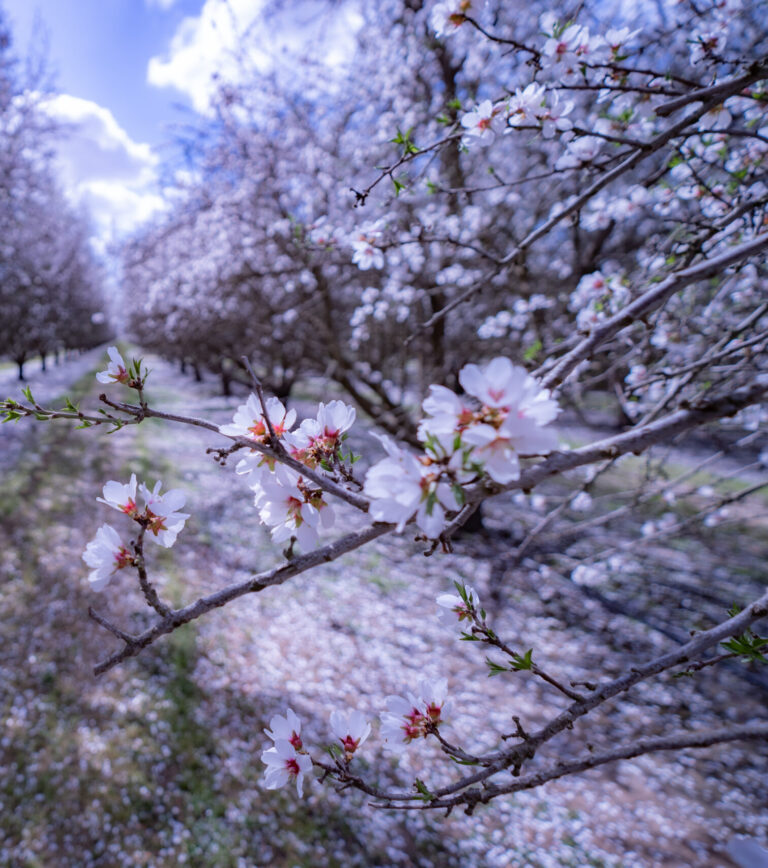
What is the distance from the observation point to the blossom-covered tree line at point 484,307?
73 centimetres

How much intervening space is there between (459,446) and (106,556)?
2.29 feet

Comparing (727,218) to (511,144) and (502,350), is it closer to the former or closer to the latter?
(502,350)

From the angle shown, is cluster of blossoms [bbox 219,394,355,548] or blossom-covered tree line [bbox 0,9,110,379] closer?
cluster of blossoms [bbox 219,394,355,548]

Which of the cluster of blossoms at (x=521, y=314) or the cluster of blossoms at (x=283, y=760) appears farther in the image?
the cluster of blossoms at (x=521, y=314)

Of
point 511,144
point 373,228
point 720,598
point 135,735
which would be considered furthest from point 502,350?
point 135,735

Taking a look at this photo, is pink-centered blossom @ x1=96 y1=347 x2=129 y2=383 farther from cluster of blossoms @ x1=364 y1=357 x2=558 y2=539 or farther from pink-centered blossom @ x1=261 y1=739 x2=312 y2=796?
pink-centered blossom @ x1=261 y1=739 x2=312 y2=796

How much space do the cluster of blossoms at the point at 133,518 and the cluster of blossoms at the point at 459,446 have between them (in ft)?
1.57

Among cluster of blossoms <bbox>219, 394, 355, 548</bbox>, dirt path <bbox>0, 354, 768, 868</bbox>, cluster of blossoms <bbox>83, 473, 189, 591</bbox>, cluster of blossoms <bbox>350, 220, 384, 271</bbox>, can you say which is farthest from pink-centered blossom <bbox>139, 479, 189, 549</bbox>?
dirt path <bbox>0, 354, 768, 868</bbox>

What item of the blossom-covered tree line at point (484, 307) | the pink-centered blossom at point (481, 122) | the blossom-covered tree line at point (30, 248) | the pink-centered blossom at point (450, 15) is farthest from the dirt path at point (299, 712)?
the blossom-covered tree line at point (30, 248)

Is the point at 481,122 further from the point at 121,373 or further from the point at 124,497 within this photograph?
the point at 124,497

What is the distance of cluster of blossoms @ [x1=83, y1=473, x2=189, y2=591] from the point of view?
0.92 metres

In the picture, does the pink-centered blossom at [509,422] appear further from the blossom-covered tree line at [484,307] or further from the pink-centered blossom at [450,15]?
the pink-centered blossom at [450,15]

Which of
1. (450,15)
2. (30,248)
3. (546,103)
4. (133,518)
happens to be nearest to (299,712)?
(133,518)

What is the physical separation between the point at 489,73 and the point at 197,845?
278 inches
